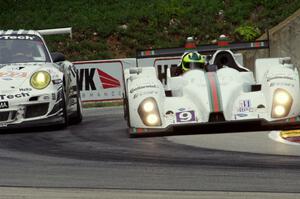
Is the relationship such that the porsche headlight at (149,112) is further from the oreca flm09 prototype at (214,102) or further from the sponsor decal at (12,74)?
the sponsor decal at (12,74)

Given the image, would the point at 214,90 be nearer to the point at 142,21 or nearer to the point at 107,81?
the point at 107,81

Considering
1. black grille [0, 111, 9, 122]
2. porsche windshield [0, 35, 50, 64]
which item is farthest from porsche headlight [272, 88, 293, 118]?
porsche windshield [0, 35, 50, 64]

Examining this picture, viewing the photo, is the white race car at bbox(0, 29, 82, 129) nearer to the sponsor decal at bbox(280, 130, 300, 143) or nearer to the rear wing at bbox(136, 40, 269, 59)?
the rear wing at bbox(136, 40, 269, 59)

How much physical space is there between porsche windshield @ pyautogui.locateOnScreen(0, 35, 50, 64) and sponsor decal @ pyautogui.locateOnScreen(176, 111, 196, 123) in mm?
3320

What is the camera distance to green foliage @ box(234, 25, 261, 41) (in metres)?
27.2

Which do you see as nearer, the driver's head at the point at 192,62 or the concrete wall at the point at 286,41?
the driver's head at the point at 192,62

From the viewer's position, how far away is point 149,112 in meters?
10.4

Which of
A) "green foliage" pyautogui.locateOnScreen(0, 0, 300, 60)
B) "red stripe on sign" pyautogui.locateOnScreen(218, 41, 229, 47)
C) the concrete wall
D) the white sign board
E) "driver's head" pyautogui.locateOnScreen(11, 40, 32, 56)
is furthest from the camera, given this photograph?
"green foliage" pyautogui.locateOnScreen(0, 0, 300, 60)

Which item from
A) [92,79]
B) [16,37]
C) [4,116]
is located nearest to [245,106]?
[4,116]

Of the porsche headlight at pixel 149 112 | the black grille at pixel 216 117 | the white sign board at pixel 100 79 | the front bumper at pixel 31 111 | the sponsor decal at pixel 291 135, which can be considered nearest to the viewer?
the sponsor decal at pixel 291 135

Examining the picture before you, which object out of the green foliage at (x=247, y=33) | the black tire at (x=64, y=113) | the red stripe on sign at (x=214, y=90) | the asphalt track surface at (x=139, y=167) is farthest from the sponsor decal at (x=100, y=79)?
the red stripe on sign at (x=214, y=90)

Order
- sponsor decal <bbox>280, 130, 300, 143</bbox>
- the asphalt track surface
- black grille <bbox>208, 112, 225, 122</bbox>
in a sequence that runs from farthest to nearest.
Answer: black grille <bbox>208, 112, 225, 122</bbox> → sponsor decal <bbox>280, 130, 300, 143</bbox> → the asphalt track surface

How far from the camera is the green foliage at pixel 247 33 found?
27.2 metres

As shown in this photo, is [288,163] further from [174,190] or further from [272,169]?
[174,190]
